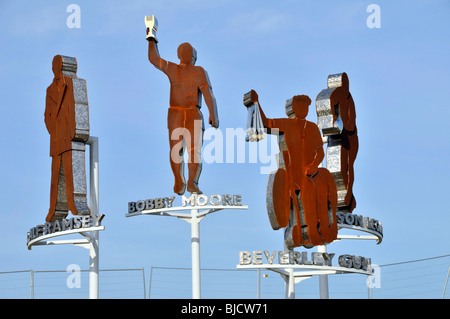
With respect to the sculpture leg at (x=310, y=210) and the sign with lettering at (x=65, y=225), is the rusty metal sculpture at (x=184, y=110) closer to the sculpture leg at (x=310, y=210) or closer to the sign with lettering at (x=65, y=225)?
the sign with lettering at (x=65, y=225)

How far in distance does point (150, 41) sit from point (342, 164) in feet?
20.3

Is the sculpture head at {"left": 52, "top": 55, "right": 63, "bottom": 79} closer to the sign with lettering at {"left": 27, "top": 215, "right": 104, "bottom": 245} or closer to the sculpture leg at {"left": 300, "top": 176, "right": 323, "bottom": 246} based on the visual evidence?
the sign with lettering at {"left": 27, "top": 215, "right": 104, "bottom": 245}

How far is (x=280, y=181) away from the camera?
83.5ft

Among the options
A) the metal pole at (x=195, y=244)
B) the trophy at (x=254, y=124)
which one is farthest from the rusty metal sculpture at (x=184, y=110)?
the trophy at (x=254, y=124)

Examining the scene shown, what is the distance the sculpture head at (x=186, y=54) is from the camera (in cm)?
2956

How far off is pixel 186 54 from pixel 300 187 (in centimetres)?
586

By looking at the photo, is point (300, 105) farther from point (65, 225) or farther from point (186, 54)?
point (65, 225)

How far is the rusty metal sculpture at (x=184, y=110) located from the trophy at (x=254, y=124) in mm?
3706

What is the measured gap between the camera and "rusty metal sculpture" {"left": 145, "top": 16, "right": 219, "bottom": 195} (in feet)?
95.3

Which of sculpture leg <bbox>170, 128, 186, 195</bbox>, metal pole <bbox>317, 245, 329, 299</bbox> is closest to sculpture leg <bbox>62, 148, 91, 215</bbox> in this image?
sculpture leg <bbox>170, 128, 186, 195</bbox>

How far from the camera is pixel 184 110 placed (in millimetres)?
29203

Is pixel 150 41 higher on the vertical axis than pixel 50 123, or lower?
higher
